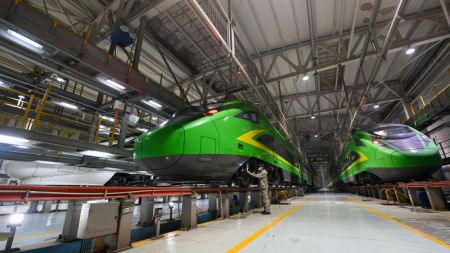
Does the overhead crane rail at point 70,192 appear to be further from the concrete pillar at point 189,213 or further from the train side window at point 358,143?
the train side window at point 358,143

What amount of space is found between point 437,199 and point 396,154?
1899mm

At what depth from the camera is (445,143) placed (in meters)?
11.9

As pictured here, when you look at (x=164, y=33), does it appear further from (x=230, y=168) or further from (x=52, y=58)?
(x=230, y=168)

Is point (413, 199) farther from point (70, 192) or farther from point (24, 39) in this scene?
point (24, 39)

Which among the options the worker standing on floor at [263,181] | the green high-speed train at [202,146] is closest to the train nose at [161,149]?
the green high-speed train at [202,146]

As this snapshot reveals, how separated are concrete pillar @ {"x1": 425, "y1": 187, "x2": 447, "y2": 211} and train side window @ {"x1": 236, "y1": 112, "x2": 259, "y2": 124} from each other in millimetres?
4884

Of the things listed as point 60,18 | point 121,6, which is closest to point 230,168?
point 121,6

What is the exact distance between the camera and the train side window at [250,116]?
5070 mm

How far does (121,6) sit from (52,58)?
295cm

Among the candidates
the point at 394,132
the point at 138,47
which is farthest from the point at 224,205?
the point at 394,132

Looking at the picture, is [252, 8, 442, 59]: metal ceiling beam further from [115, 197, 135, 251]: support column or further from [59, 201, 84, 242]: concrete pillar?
[59, 201, 84, 242]: concrete pillar

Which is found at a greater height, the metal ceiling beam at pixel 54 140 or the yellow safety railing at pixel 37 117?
the yellow safety railing at pixel 37 117

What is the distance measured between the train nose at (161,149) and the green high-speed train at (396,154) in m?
7.22

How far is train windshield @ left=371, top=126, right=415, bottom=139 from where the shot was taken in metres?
7.27
